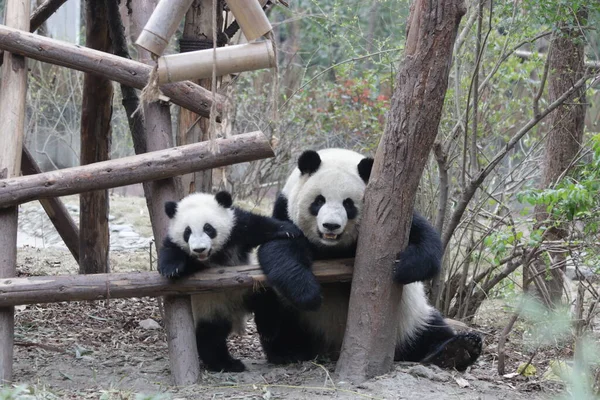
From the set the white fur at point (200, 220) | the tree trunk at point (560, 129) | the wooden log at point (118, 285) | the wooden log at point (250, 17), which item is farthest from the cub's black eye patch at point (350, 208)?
the tree trunk at point (560, 129)

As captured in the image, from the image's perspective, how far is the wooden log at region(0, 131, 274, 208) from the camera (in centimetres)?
454

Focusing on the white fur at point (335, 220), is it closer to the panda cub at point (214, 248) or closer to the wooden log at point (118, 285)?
the panda cub at point (214, 248)

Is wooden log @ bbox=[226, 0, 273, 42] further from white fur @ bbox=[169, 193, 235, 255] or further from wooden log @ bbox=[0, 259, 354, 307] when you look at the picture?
wooden log @ bbox=[0, 259, 354, 307]

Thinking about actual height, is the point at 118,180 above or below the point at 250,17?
below

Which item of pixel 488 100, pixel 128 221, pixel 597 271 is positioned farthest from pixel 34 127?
pixel 597 271

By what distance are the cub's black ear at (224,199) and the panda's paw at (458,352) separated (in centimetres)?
165

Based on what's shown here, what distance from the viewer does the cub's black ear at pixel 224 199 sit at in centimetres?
479

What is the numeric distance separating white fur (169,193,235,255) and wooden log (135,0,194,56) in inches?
49.8

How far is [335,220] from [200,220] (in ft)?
2.80

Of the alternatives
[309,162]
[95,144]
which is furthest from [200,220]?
[95,144]

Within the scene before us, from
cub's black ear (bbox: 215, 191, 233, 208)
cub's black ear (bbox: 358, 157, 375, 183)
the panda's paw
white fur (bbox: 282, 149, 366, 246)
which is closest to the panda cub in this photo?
cub's black ear (bbox: 215, 191, 233, 208)

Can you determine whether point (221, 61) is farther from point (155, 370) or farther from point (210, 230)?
point (155, 370)

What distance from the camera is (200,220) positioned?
4.60m

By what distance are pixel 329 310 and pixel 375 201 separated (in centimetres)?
104
